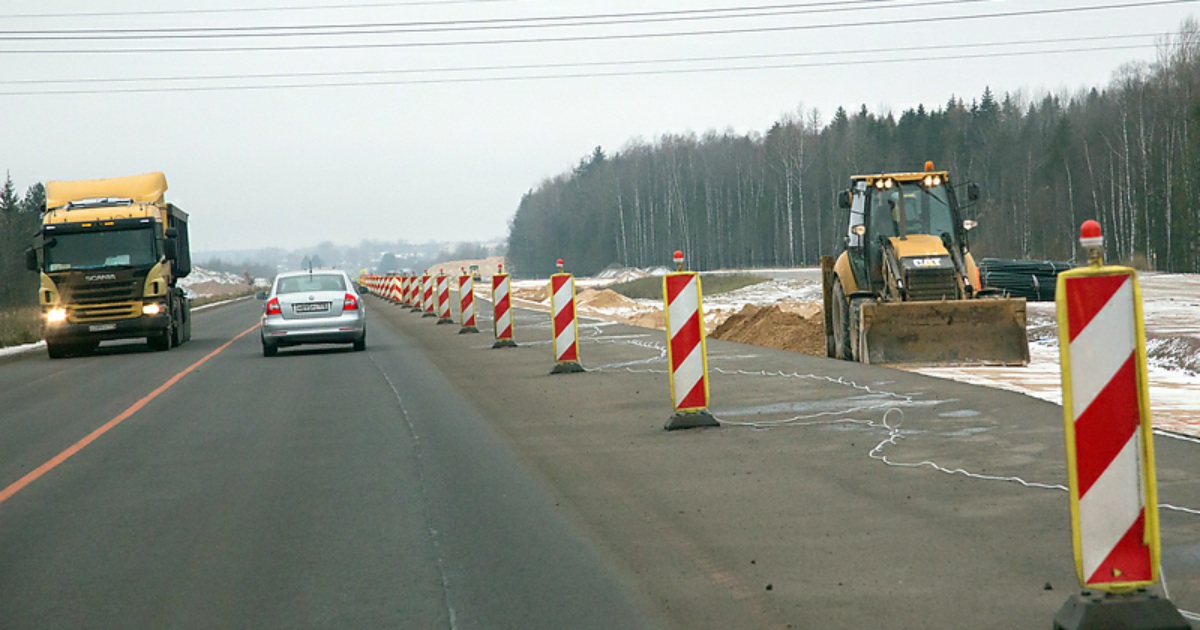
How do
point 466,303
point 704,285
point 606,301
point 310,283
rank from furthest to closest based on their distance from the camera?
point 704,285, point 606,301, point 466,303, point 310,283

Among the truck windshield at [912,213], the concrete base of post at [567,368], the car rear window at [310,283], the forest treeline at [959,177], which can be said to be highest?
the forest treeline at [959,177]

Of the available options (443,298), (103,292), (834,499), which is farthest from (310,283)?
(834,499)

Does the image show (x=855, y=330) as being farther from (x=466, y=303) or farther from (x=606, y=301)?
(x=606, y=301)

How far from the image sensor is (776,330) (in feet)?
80.7

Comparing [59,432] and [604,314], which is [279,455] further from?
[604,314]

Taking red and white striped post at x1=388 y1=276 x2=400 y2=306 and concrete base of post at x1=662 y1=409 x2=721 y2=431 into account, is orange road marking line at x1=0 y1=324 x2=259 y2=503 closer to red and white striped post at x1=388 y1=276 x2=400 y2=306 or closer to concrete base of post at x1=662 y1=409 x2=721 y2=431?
concrete base of post at x1=662 y1=409 x2=721 y2=431

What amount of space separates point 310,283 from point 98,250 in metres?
5.64

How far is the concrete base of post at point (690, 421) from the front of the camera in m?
10.0

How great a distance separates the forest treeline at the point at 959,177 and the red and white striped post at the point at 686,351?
178ft

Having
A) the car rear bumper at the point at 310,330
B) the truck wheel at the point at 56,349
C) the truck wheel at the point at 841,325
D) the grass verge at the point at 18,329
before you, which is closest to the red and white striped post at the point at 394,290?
the grass verge at the point at 18,329

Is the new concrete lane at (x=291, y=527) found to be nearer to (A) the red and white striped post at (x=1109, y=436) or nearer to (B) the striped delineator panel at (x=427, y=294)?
(A) the red and white striped post at (x=1109, y=436)

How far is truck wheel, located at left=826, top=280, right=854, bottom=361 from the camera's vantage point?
704 inches

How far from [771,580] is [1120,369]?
6.28ft

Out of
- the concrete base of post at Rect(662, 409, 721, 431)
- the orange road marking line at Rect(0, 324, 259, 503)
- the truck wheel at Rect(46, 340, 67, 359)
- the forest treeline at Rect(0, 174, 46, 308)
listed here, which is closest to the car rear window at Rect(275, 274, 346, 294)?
the orange road marking line at Rect(0, 324, 259, 503)
